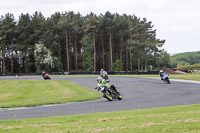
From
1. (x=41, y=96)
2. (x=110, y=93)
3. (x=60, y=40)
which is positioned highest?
(x=60, y=40)

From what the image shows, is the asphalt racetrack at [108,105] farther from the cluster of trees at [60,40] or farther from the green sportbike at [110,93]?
the cluster of trees at [60,40]

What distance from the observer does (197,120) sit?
867 cm

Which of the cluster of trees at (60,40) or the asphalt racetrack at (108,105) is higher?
the cluster of trees at (60,40)

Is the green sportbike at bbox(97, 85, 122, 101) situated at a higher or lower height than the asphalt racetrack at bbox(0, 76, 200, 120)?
higher

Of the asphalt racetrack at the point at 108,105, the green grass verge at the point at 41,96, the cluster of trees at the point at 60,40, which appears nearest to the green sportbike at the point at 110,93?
the asphalt racetrack at the point at 108,105

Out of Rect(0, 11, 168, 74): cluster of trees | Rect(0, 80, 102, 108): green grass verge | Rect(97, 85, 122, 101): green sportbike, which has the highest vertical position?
Rect(0, 11, 168, 74): cluster of trees

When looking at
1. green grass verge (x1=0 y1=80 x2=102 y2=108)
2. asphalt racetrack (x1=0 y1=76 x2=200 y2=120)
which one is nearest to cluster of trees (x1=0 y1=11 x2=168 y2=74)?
green grass verge (x1=0 y1=80 x2=102 y2=108)

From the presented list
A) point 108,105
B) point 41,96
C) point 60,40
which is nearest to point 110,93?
point 108,105

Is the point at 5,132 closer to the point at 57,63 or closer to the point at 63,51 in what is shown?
the point at 57,63

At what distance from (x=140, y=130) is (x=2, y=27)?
8010 cm

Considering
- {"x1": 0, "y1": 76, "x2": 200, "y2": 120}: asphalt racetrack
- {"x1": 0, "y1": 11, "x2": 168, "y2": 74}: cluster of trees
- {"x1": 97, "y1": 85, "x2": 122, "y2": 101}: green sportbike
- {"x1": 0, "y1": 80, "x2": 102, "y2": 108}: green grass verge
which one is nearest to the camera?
{"x1": 0, "y1": 76, "x2": 200, "y2": 120}: asphalt racetrack

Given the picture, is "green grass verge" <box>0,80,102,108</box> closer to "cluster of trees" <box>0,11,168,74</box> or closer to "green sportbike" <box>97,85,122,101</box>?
"green sportbike" <box>97,85,122,101</box>

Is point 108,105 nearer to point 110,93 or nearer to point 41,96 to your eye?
point 110,93

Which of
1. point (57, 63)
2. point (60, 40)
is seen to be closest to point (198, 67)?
point (57, 63)
